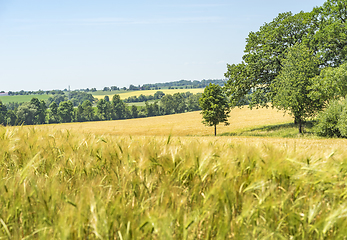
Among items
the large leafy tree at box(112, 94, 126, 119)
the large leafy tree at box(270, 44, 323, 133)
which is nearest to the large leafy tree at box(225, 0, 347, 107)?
the large leafy tree at box(270, 44, 323, 133)

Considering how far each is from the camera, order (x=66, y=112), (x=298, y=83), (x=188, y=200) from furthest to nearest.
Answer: (x=66, y=112) → (x=298, y=83) → (x=188, y=200)

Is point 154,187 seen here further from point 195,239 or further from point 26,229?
point 26,229

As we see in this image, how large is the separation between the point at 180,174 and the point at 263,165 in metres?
0.73

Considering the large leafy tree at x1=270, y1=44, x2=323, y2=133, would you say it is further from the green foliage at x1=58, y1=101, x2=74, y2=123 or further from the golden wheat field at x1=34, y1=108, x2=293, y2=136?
the green foliage at x1=58, y1=101, x2=74, y2=123

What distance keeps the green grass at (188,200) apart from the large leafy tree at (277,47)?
33740 mm

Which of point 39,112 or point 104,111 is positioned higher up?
point 39,112

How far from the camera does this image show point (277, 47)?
Answer: 34.8 m

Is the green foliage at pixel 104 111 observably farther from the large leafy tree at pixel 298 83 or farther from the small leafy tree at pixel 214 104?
the large leafy tree at pixel 298 83

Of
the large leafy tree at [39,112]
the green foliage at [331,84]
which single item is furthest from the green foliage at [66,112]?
the green foliage at [331,84]

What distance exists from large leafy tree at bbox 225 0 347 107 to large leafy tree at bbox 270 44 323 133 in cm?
163

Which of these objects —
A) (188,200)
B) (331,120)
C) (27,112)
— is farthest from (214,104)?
(27,112)

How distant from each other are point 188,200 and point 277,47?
36.8 metres

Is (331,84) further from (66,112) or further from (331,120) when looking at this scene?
(66,112)

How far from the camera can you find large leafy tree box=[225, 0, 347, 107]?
1227 inches
